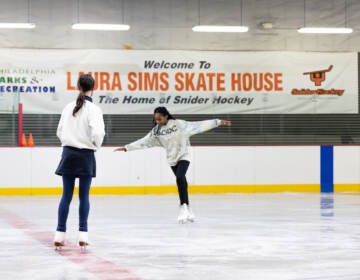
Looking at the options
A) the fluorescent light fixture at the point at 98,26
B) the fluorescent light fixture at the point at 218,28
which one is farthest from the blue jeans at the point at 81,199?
the fluorescent light fixture at the point at 218,28

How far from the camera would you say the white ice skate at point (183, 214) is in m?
10.8

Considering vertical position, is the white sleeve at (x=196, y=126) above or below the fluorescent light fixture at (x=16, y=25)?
below

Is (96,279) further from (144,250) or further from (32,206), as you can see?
(32,206)

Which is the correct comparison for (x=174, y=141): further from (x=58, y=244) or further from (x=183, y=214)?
(x=58, y=244)

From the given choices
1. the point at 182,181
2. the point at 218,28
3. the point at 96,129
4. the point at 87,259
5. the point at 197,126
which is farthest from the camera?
the point at 218,28

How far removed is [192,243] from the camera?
845 centimetres

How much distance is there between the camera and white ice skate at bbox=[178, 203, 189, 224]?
10.8 metres

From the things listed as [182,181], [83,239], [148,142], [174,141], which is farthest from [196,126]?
[83,239]

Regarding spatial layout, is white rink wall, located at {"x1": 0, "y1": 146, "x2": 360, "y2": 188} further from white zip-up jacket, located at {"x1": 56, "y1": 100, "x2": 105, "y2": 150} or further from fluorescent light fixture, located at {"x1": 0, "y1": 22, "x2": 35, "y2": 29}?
white zip-up jacket, located at {"x1": 56, "y1": 100, "x2": 105, "y2": 150}

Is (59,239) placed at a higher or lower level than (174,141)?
lower

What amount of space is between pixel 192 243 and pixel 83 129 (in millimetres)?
1651

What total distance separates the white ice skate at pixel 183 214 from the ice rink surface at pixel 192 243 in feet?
0.82

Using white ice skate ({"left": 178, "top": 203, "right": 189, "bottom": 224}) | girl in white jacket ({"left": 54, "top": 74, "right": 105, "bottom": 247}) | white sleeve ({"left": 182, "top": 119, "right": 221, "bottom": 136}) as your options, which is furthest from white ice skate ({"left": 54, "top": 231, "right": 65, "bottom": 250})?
white sleeve ({"left": 182, "top": 119, "right": 221, "bottom": 136})

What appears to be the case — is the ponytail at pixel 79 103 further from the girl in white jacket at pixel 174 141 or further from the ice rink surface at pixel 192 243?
the girl in white jacket at pixel 174 141
